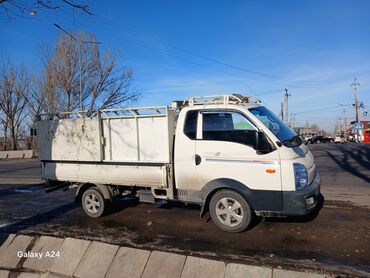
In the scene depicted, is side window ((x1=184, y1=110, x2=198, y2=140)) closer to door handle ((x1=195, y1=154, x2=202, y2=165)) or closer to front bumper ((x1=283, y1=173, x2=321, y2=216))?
door handle ((x1=195, y1=154, x2=202, y2=165))

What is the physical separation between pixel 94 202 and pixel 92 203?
0.06 metres

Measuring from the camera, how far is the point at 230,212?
6.04 m

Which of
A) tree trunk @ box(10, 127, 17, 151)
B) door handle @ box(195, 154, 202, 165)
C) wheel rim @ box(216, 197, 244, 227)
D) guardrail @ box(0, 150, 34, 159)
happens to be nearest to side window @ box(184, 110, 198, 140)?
door handle @ box(195, 154, 202, 165)

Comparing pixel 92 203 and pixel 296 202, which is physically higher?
pixel 296 202

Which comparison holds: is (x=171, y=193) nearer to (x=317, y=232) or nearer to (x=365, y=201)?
(x=317, y=232)

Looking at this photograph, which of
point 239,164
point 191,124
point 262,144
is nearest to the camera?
point 262,144

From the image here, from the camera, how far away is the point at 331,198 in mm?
8742

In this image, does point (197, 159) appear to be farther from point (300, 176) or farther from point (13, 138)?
point (13, 138)

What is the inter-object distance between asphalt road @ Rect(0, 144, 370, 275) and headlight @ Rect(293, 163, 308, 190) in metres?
0.82

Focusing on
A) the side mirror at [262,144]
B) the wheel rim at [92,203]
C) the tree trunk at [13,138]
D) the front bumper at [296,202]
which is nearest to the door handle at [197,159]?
the side mirror at [262,144]

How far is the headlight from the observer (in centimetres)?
564

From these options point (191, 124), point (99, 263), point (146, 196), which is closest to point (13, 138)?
point (146, 196)

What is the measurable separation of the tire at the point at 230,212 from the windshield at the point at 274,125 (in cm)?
121

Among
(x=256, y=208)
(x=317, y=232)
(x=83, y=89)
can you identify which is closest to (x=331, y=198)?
(x=317, y=232)
